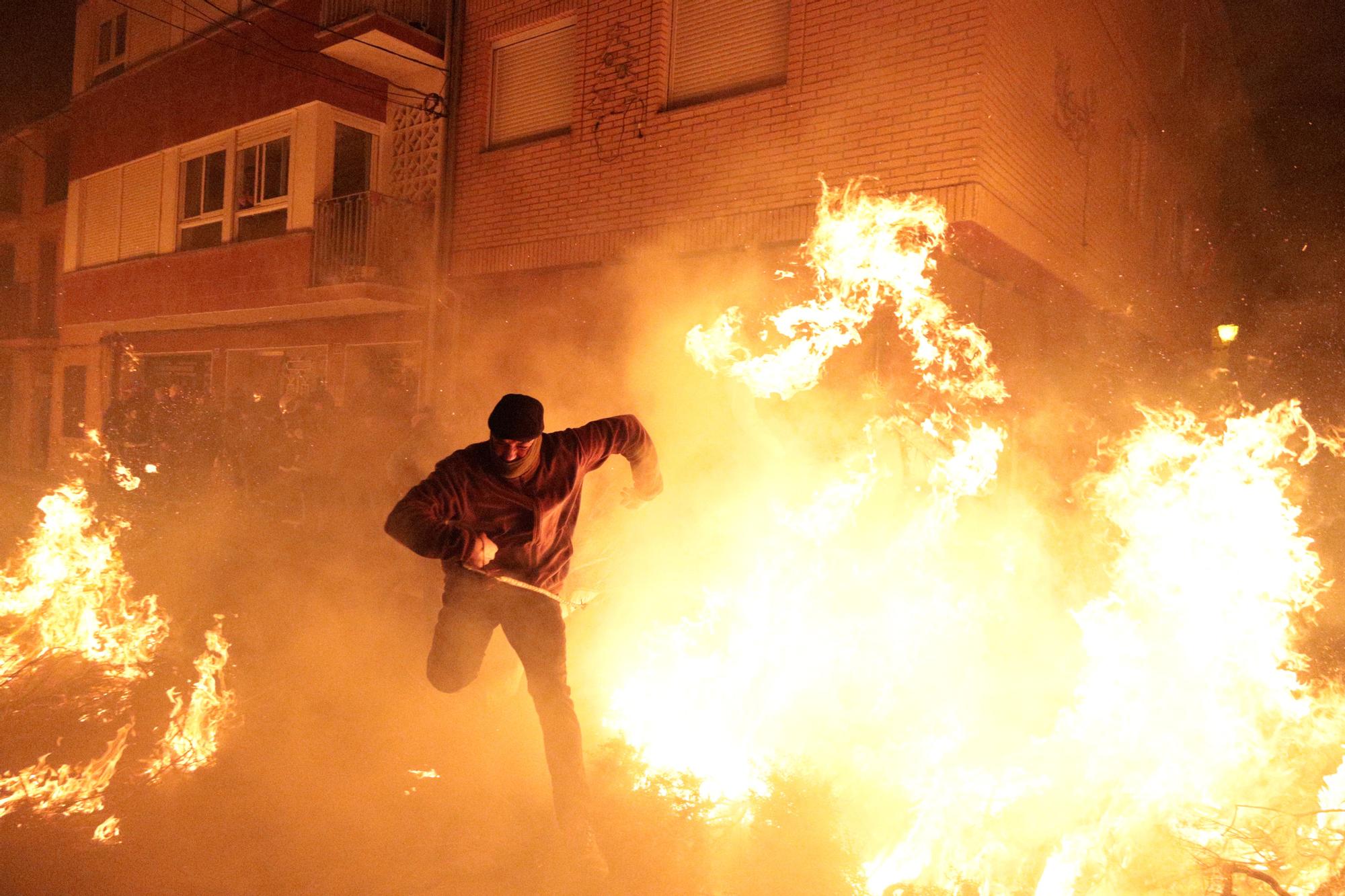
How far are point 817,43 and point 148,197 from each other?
1315 centimetres

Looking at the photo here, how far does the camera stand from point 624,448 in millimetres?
4488

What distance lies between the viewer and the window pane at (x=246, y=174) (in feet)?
44.5

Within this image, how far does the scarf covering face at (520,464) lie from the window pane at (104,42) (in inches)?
731

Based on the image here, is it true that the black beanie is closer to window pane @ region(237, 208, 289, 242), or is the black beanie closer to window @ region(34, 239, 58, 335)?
window pane @ region(237, 208, 289, 242)

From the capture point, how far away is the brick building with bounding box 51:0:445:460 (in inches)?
447

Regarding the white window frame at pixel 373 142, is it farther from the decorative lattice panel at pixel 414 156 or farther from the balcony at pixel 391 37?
the balcony at pixel 391 37

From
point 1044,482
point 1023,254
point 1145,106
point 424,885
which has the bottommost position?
point 424,885

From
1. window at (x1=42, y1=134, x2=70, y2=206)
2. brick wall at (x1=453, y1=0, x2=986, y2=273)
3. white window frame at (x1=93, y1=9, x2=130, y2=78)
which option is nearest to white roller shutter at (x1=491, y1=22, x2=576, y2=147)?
brick wall at (x1=453, y1=0, x2=986, y2=273)

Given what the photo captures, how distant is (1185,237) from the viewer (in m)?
15.3

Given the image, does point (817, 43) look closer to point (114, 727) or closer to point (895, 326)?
point (895, 326)

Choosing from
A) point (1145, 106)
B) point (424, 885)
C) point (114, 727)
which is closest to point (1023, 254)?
point (1145, 106)

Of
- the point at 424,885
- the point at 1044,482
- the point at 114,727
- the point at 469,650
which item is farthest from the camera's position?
the point at 1044,482

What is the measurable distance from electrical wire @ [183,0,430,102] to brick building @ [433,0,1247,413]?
142cm

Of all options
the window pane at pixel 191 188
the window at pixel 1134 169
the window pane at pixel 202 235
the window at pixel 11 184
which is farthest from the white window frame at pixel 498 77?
the window at pixel 11 184
